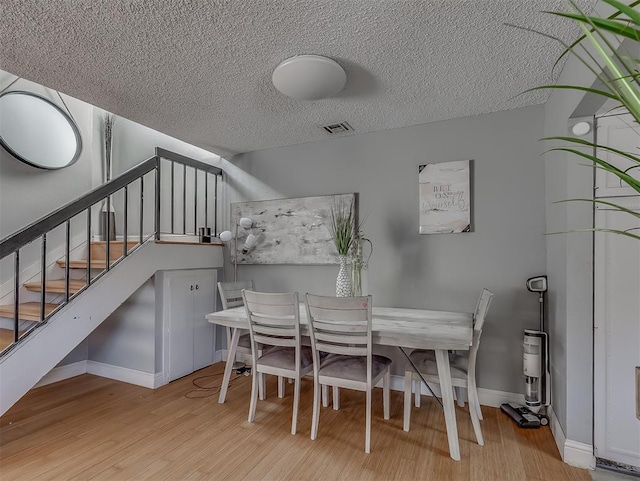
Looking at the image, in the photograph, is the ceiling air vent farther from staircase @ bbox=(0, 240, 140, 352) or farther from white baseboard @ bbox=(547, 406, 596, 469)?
white baseboard @ bbox=(547, 406, 596, 469)

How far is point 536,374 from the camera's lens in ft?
7.70

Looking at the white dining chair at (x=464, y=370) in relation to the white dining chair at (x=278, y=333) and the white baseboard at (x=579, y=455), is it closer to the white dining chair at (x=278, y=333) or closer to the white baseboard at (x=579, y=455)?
the white baseboard at (x=579, y=455)

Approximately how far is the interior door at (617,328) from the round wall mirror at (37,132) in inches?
173

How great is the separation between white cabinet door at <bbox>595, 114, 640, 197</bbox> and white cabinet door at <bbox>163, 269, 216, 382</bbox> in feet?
10.7

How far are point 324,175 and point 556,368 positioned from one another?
242 cm

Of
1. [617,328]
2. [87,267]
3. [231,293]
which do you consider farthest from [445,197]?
[87,267]

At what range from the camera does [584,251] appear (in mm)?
1975

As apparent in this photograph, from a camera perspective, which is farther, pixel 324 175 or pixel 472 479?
pixel 324 175

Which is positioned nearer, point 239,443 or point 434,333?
point 434,333

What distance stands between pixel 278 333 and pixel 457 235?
167 cm

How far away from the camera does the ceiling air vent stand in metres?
3.05

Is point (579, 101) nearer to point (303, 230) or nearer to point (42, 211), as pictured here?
point (303, 230)

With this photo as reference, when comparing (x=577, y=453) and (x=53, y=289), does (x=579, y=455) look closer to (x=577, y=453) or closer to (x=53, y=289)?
(x=577, y=453)

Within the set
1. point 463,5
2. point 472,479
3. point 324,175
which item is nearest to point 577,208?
point 463,5
